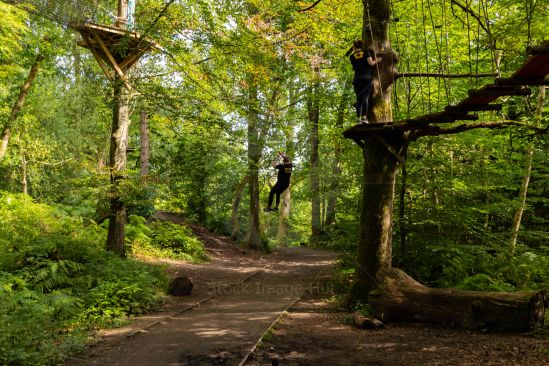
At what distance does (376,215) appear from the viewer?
8.88m

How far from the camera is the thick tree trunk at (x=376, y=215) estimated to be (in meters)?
8.81

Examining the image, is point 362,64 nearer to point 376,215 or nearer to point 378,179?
point 378,179

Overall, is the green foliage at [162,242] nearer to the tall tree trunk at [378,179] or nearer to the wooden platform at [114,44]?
the wooden platform at [114,44]

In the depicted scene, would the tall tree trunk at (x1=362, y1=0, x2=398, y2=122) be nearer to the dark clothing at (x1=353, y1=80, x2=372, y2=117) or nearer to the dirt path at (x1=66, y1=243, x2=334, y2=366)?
the dark clothing at (x1=353, y1=80, x2=372, y2=117)

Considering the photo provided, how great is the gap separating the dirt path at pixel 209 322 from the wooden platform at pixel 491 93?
4397 millimetres

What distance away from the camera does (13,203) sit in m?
13.4

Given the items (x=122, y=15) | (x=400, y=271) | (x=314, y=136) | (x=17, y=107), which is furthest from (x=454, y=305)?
(x=314, y=136)

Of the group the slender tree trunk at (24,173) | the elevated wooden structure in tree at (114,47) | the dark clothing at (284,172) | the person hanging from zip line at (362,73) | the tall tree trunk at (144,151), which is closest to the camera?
the person hanging from zip line at (362,73)

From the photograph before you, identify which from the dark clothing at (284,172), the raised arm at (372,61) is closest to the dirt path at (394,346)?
the raised arm at (372,61)

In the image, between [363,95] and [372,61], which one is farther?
[363,95]

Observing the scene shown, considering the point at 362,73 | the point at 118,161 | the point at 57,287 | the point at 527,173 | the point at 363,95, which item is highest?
the point at 362,73

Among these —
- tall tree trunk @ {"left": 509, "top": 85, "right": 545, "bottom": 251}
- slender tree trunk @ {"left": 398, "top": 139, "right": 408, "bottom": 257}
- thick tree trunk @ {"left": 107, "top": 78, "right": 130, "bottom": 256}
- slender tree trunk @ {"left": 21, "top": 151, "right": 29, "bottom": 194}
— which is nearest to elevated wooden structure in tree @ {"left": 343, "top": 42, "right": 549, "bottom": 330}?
slender tree trunk @ {"left": 398, "top": 139, "right": 408, "bottom": 257}

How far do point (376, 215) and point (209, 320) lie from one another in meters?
4.05

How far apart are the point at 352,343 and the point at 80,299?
5.26m
